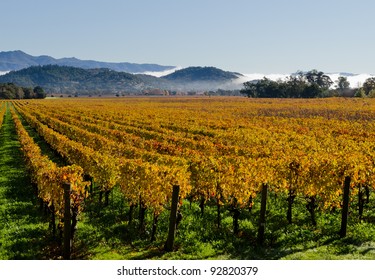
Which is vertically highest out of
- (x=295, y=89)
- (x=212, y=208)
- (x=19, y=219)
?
(x=295, y=89)

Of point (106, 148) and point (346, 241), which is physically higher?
point (106, 148)

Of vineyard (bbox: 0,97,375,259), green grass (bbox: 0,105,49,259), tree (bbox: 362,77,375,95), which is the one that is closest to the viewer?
green grass (bbox: 0,105,49,259)

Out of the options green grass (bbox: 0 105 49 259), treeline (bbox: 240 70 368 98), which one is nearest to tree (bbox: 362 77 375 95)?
treeline (bbox: 240 70 368 98)

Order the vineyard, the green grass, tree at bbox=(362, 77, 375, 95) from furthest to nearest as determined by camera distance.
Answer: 1. tree at bbox=(362, 77, 375, 95)
2. the vineyard
3. the green grass

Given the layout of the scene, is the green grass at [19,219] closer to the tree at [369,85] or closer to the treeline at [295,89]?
the treeline at [295,89]

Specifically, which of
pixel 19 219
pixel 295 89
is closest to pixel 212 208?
pixel 19 219

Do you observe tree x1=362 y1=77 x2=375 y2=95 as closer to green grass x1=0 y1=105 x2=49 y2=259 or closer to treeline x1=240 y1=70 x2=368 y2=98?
treeline x1=240 y1=70 x2=368 y2=98

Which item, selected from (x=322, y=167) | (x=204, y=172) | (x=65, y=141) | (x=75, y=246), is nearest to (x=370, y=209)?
(x=322, y=167)

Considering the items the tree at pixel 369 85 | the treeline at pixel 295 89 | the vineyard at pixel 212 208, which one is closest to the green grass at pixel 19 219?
the vineyard at pixel 212 208

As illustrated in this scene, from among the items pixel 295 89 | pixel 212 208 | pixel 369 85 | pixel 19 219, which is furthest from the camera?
pixel 295 89

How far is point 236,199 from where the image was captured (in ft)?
54.0

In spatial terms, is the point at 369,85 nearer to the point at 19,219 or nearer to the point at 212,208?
the point at 212,208

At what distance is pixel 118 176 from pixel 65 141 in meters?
12.7

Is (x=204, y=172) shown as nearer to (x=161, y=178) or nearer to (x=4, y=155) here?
(x=161, y=178)
